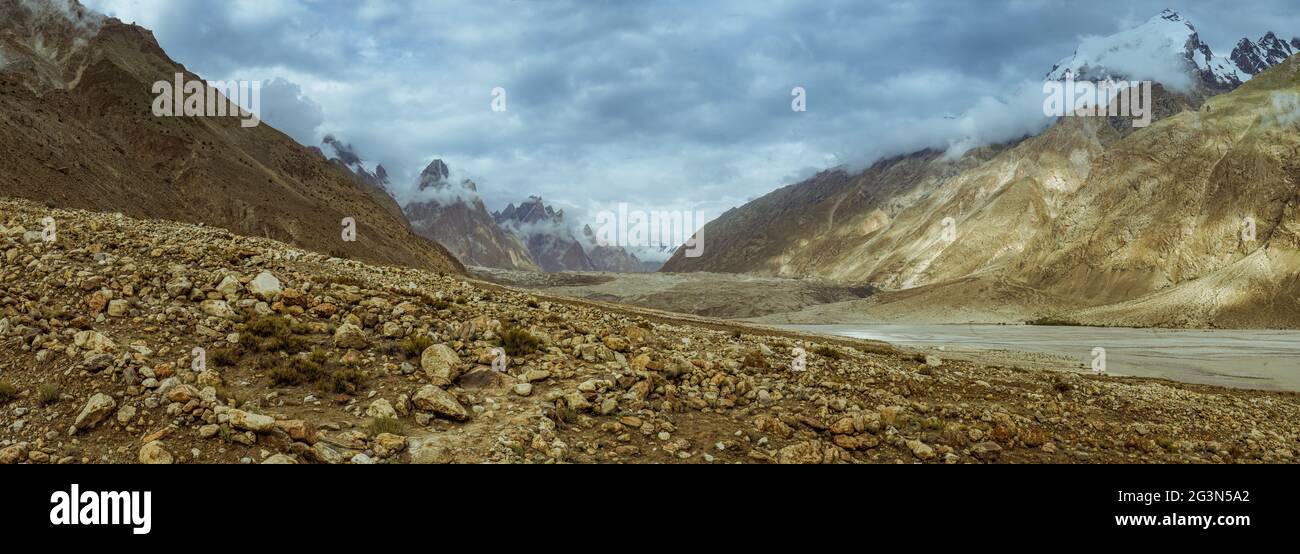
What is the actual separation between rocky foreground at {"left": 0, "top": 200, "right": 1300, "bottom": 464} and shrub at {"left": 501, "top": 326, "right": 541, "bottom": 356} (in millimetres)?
44

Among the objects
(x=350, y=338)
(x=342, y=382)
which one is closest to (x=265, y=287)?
(x=350, y=338)

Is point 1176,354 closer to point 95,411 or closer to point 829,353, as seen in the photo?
point 829,353

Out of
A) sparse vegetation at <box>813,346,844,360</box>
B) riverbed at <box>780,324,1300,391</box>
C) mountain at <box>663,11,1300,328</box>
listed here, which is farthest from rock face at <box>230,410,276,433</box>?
mountain at <box>663,11,1300,328</box>

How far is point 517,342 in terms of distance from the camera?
13078mm

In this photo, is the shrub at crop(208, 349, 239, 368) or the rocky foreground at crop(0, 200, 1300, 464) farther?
the shrub at crop(208, 349, 239, 368)

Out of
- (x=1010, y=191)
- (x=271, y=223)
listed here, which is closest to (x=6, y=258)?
(x=271, y=223)

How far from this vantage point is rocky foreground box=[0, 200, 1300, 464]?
845cm

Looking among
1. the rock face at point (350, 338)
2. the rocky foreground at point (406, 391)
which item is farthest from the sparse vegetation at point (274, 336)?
the rock face at point (350, 338)

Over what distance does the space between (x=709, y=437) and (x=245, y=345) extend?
834cm

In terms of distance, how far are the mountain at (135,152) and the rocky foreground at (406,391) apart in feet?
128

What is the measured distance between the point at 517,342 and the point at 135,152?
70325 mm

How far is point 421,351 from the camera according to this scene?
12141 millimetres

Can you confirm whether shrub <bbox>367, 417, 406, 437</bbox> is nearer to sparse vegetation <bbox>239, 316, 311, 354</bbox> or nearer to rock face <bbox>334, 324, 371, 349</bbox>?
rock face <bbox>334, 324, 371, 349</bbox>

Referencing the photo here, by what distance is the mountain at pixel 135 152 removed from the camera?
1882 inches
